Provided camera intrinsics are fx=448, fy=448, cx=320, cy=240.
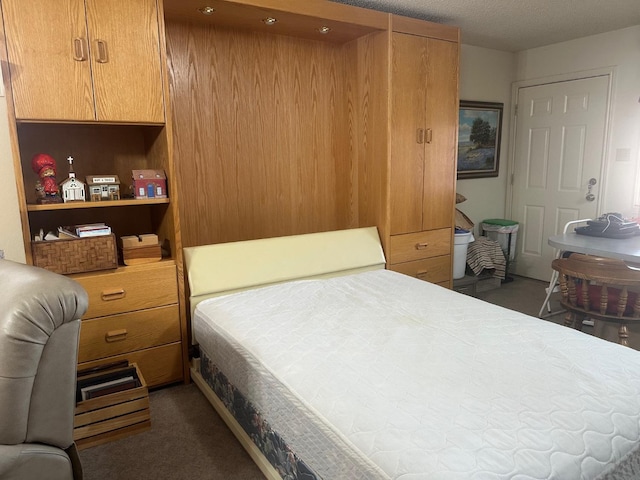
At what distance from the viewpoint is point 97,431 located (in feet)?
6.69

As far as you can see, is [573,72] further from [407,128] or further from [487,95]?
[407,128]

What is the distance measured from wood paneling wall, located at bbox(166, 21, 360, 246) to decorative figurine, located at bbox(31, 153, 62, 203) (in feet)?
2.32

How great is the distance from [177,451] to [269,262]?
3.73 ft

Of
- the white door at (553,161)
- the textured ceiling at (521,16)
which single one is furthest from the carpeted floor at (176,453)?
the white door at (553,161)

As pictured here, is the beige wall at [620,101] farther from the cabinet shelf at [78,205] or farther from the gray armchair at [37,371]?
the gray armchair at [37,371]

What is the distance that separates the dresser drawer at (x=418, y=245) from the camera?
3.24 metres

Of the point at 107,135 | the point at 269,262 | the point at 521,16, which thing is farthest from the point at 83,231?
the point at 521,16

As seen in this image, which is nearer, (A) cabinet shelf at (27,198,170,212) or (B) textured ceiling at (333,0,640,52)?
(A) cabinet shelf at (27,198,170,212)

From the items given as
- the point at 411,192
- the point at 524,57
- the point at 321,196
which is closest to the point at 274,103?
the point at 321,196

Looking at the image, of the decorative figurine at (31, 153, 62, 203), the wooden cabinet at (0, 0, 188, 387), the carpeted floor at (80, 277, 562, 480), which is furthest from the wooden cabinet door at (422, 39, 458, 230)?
the decorative figurine at (31, 153, 62, 203)

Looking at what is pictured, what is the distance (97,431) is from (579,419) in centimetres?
194

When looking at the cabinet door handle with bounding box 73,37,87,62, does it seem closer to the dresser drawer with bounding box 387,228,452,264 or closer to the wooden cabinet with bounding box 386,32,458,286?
the wooden cabinet with bounding box 386,32,458,286

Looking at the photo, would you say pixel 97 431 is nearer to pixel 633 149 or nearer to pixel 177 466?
pixel 177 466

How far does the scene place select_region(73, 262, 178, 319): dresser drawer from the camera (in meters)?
2.26
